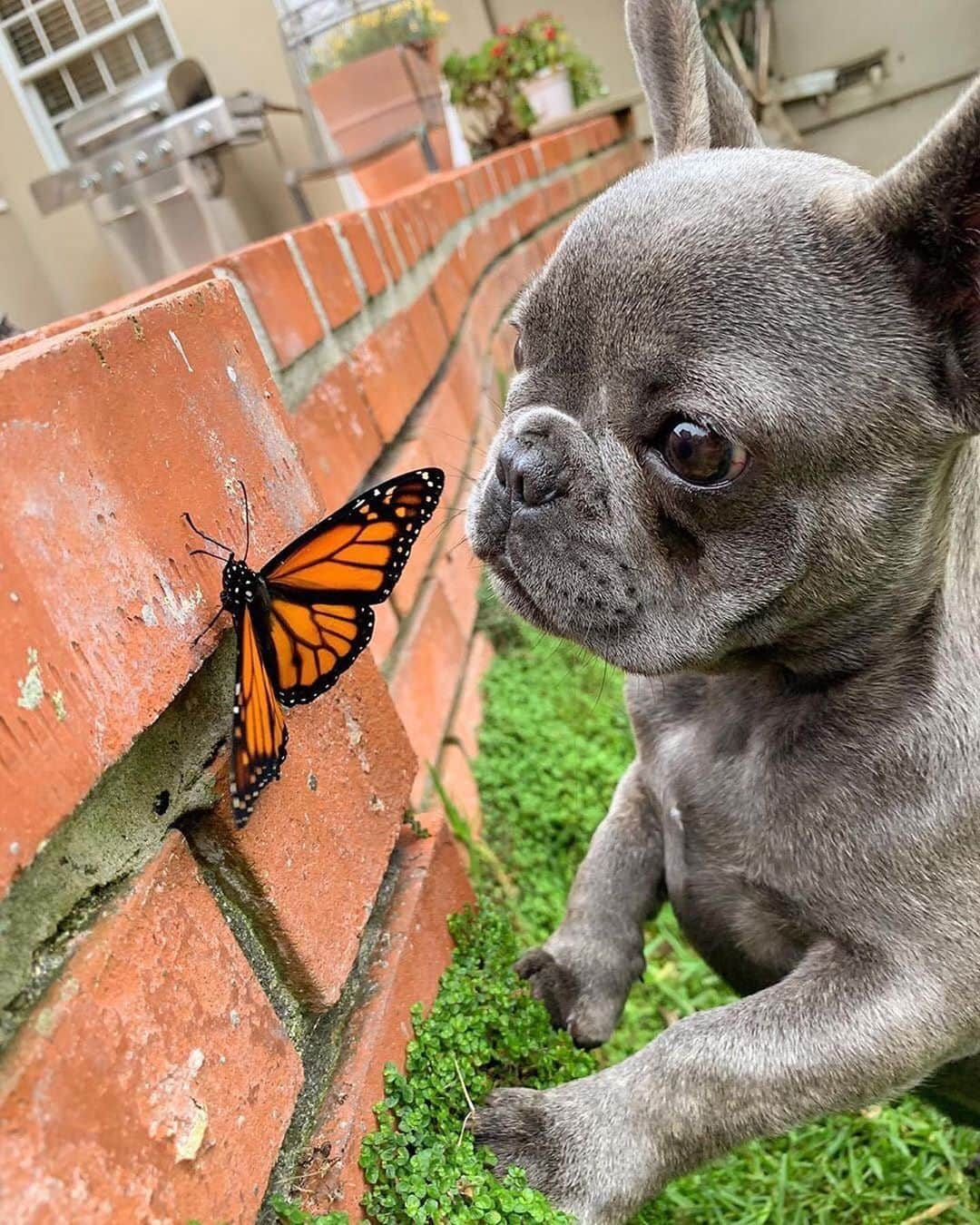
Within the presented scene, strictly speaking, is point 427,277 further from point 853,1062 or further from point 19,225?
point 853,1062

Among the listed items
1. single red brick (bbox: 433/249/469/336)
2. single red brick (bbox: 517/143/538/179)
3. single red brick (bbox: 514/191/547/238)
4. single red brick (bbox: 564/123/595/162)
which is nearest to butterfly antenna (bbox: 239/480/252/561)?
single red brick (bbox: 433/249/469/336)

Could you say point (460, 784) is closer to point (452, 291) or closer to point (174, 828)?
point (174, 828)

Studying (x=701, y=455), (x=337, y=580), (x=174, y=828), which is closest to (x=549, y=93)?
(x=701, y=455)

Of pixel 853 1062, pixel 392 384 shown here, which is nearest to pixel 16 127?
pixel 392 384

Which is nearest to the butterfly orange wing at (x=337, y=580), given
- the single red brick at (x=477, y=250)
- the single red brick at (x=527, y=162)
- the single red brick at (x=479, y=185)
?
the single red brick at (x=477, y=250)

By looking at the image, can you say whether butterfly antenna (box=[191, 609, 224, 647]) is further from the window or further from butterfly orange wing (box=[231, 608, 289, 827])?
the window
